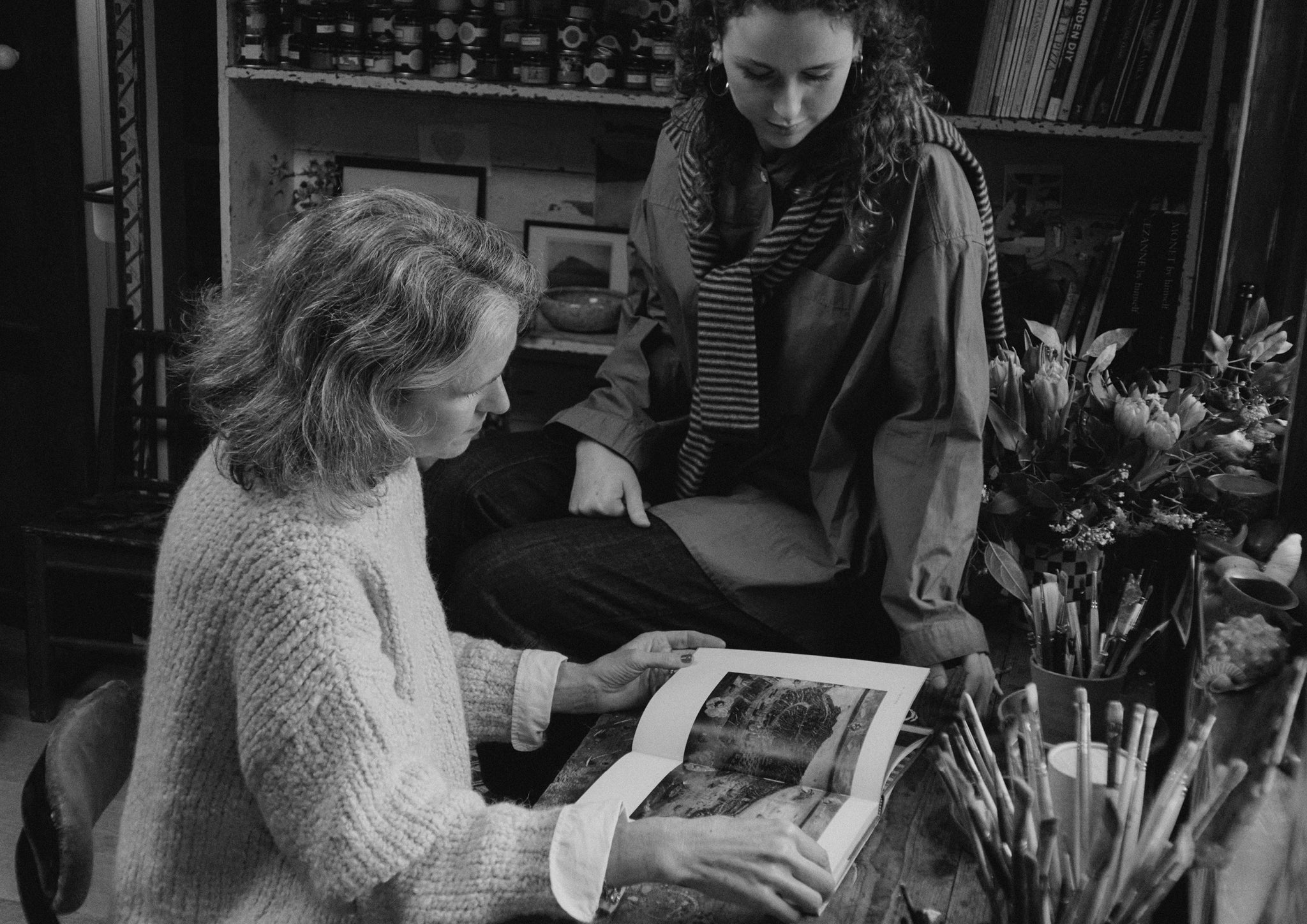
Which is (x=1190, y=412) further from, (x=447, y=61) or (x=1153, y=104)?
(x=447, y=61)

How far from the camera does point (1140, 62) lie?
7.13 feet

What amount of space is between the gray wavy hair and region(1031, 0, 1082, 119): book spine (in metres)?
1.45

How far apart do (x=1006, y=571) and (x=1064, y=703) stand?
23 cm

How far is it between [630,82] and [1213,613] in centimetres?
162

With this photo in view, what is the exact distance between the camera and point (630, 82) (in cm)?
243

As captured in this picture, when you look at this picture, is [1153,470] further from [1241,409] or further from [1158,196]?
[1158,196]

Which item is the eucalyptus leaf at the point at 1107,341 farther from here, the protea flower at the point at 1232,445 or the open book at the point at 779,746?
the open book at the point at 779,746

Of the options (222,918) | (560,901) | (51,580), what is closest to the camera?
(560,901)

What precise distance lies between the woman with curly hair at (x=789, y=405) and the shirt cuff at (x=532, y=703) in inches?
8.6

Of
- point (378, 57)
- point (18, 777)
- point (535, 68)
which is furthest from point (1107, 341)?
point (18, 777)

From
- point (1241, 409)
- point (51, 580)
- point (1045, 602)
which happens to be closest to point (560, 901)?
point (1045, 602)

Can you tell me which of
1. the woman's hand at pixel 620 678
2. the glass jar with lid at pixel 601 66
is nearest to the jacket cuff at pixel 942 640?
the woman's hand at pixel 620 678

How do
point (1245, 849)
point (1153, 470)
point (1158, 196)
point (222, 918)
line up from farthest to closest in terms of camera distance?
1. point (1158, 196)
2. point (1153, 470)
3. point (222, 918)
4. point (1245, 849)

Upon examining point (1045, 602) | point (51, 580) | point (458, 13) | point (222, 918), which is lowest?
point (51, 580)
